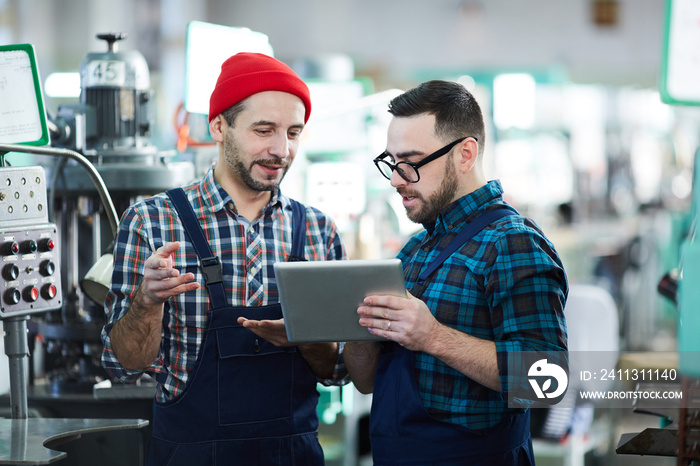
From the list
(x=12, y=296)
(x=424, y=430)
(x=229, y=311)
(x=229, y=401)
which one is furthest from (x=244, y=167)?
(x=424, y=430)

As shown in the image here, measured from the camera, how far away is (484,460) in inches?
82.7

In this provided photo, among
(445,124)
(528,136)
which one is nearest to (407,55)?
(528,136)

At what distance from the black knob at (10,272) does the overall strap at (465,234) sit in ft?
3.97

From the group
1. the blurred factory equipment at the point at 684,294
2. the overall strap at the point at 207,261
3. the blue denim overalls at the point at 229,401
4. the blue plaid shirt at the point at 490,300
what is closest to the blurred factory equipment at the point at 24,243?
the blue denim overalls at the point at 229,401

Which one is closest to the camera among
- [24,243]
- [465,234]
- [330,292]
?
[330,292]

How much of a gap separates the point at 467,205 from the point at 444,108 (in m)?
0.27

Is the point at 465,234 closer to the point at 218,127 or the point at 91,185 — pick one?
the point at 218,127

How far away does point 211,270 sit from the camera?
2.33 meters

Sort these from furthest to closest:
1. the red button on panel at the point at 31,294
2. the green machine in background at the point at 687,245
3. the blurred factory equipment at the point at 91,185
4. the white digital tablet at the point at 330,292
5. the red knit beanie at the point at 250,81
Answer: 1. the blurred factory equipment at the point at 91,185
2. the red button on panel at the point at 31,294
3. the red knit beanie at the point at 250,81
4. the white digital tablet at the point at 330,292
5. the green machine in background at the point at 687,245

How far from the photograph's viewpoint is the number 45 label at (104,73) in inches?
131

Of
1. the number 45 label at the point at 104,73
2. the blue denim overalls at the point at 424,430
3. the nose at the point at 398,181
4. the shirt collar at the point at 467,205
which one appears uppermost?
the number 45 label at the point at 104,73

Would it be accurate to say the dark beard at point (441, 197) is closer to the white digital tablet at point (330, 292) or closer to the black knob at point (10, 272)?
the white digital tablet at point (330, 292)

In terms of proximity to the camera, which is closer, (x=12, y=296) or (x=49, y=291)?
(x=12, y=296)

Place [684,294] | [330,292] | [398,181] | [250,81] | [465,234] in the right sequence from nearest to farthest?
[684,294] → [330,292] → [465,234] → [398,181] → [250,81]
